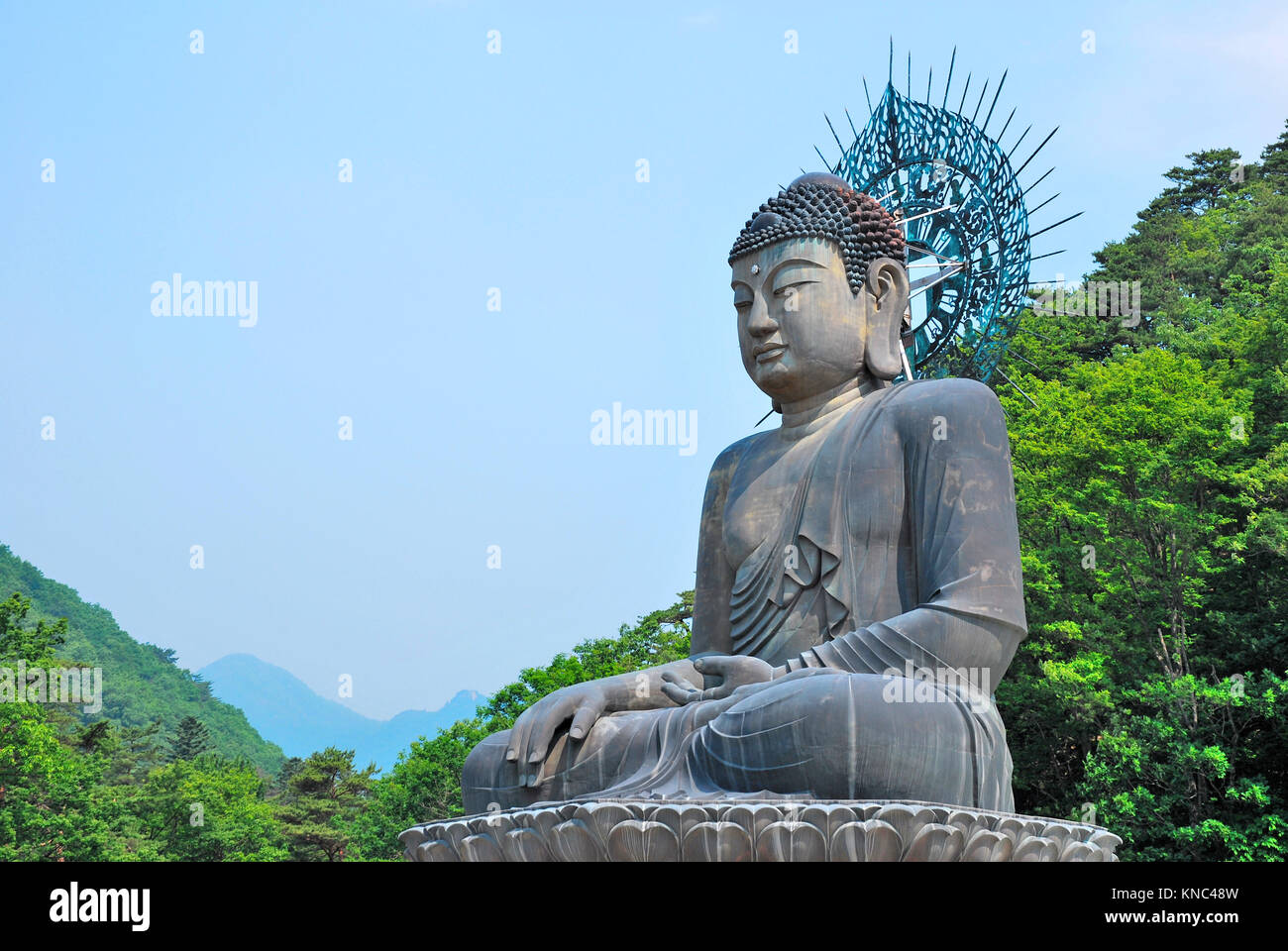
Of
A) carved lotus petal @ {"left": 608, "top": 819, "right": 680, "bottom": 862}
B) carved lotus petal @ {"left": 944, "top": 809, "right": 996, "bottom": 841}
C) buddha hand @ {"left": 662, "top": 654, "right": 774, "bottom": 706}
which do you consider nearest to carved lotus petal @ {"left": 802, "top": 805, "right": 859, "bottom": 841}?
carved lotus petal @ {"left": 944, "top": 809, "right": 996, "bottom": 841}

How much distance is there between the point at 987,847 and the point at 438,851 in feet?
6.54

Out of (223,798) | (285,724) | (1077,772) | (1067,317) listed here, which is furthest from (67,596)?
(285,724)

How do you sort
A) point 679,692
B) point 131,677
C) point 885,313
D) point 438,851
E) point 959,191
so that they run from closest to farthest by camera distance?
point 438,851 < point 679,692 < point 885,313 < point 959,191 < point 131,677

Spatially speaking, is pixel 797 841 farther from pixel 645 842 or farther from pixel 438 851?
pixel 438 851

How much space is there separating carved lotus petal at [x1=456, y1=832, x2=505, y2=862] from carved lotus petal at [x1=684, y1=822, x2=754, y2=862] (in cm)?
85

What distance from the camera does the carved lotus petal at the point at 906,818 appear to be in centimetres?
488

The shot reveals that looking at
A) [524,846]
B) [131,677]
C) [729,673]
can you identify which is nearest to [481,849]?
[524,846]

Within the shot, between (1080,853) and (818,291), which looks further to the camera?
(818,291)

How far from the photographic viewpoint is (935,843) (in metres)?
4.92

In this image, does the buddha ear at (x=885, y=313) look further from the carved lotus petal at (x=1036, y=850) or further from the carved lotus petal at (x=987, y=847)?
the carved lotus petal at (x=987, y=847)

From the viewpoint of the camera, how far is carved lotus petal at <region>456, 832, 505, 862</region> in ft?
17.9
